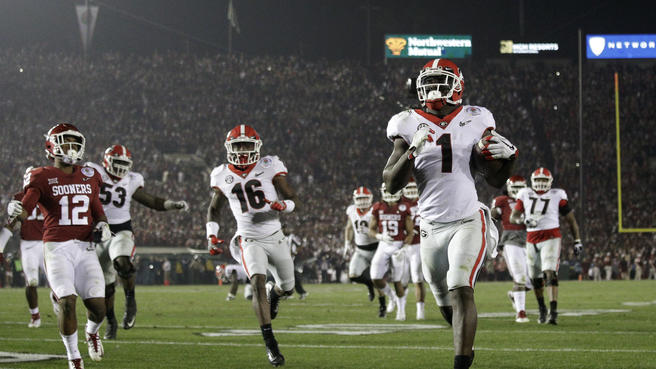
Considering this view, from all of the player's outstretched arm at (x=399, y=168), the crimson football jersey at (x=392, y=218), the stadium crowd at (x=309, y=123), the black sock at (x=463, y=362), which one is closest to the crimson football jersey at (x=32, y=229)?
the crimson football jersey at (x=392, y=218)

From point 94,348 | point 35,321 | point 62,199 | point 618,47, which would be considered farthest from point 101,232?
point 618,47

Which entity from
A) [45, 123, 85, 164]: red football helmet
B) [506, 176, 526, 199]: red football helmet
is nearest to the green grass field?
[45, 123, 85, 164]: red football helmet

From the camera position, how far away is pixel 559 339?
369 inches

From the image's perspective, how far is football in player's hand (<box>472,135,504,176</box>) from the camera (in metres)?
5.37

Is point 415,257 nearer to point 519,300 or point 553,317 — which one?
point 519,300

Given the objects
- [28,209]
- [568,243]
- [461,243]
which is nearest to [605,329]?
[461,243]

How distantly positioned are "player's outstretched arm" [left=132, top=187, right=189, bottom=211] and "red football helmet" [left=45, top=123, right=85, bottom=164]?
174 cm

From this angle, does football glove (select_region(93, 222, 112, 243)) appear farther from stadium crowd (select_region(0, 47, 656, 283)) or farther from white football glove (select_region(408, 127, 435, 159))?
stadium crowd (select_region(0, 47, 656, 283))

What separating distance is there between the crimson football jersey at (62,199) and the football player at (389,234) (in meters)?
7.03

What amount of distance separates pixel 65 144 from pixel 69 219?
57cm

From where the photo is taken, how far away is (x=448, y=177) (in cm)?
570

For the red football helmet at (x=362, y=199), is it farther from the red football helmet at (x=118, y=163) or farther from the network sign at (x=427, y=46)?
the network sign at (x=427, y=46)

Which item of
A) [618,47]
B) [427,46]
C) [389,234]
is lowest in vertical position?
[389,234]

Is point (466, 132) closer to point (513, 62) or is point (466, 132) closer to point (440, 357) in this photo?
point (440, 357)
